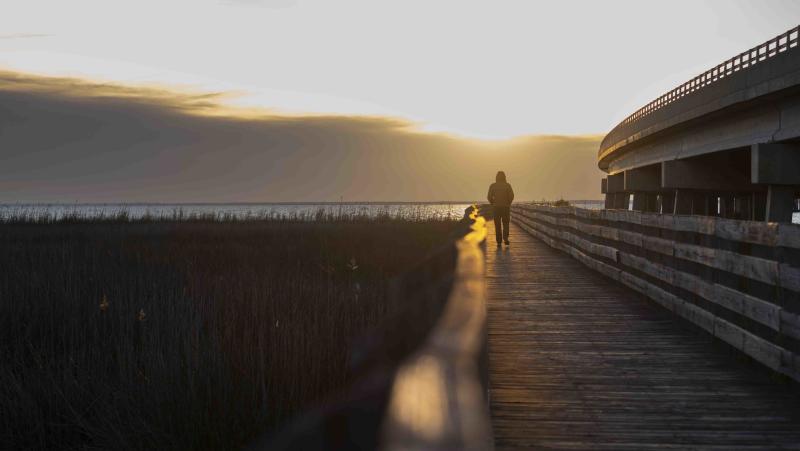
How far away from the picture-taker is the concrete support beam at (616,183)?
58256 millimetres

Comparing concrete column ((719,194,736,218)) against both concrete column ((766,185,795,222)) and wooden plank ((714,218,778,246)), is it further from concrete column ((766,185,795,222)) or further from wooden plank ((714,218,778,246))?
wooden plank ((714,218,778,246))

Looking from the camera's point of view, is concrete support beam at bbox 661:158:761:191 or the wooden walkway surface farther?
concrete support beam at bbox 661:158:761:191

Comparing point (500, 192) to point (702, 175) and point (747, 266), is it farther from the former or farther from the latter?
point (702, 175)

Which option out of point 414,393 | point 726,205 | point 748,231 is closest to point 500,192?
point 748,231

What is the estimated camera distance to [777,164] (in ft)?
75.5

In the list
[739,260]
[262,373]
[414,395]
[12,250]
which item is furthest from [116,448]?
[12,250]

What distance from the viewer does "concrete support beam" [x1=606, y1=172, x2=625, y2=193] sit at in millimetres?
58256

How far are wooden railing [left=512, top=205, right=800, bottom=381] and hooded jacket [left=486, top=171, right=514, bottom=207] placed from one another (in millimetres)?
7379

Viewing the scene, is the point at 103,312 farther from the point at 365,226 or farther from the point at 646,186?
the point at 646,186

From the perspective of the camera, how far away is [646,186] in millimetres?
47219

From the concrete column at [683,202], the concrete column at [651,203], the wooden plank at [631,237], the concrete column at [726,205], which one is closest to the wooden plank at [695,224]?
the wooden plank at [631,237]

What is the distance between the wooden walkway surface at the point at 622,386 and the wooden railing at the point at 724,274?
25 centimetres

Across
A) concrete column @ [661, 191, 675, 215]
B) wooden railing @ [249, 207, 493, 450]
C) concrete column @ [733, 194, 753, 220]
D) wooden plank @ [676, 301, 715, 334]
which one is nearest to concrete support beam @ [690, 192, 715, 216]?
concrete column @ [661, 191, 675, 215]

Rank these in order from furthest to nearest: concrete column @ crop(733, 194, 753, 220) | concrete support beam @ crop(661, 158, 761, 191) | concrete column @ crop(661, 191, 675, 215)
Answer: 1. concrete column @ crop(733, 194, 753, 220)
2. concrete column @ crop(661, 191, 675, 215)
3. concrete support beam @ crop(661, 158, 761, 191)
